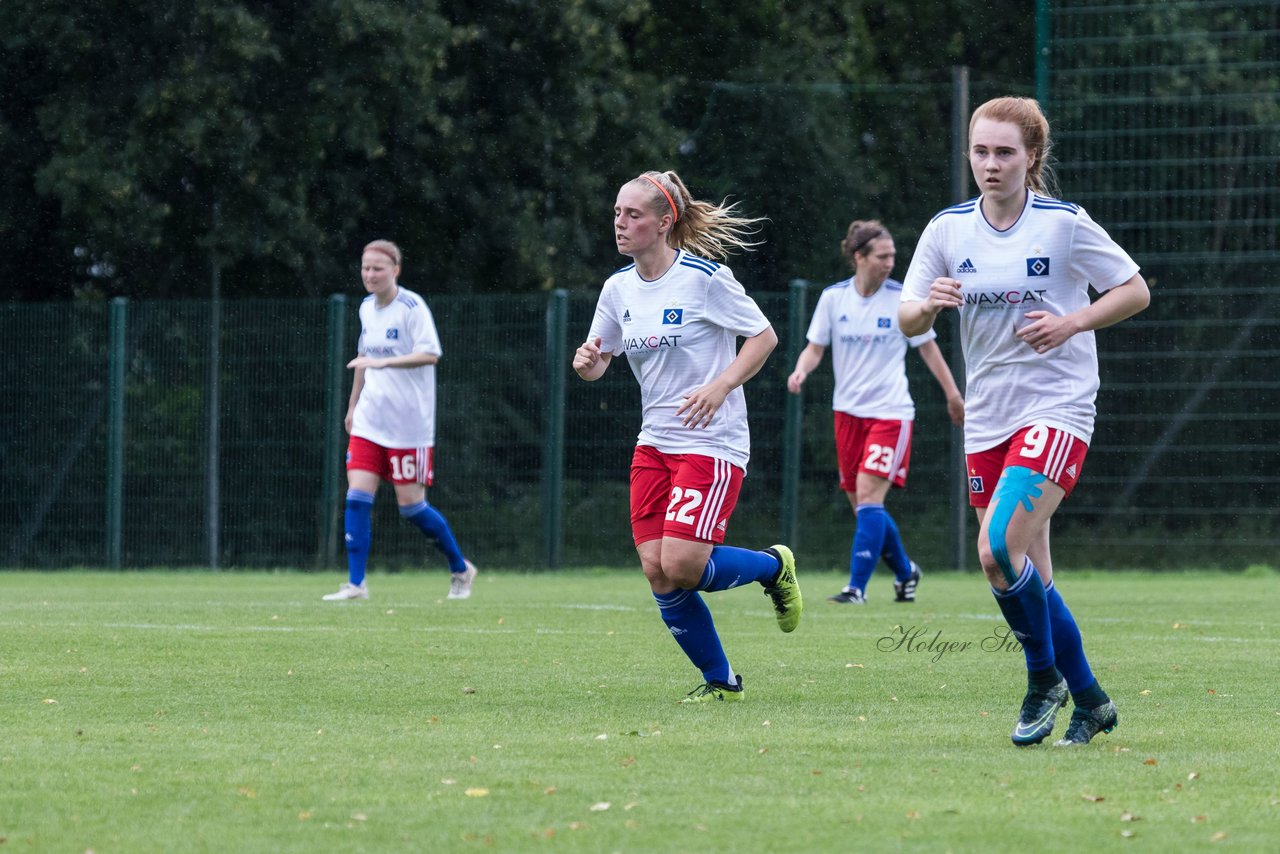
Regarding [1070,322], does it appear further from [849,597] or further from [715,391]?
[849,597]

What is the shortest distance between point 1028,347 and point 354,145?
597 inches

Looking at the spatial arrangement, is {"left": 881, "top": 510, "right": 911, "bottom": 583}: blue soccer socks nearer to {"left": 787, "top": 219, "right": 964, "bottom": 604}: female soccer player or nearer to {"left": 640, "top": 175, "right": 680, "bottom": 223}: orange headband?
{"left": 787, "top": 219, "right": 964, "bottom": 604}: female soccer player

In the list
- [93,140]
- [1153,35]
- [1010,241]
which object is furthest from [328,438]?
[1010,241]

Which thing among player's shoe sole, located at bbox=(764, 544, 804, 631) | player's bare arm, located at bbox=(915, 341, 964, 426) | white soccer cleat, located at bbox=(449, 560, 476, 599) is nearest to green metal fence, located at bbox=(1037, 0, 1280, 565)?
player's bare arm, located at bbox=(915, 341, 964, 426)

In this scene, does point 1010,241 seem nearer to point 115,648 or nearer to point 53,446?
point 115,648

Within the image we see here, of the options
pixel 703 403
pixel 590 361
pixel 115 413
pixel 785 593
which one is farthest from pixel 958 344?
pixel 703 403

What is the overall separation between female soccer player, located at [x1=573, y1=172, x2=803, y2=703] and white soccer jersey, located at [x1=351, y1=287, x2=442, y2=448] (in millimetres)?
5551

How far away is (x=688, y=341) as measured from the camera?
23.4ft

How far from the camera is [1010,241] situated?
5926 millimetres

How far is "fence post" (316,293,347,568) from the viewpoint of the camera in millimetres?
17859

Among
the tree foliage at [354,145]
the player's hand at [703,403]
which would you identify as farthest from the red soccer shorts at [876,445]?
the tree foliage at [354,145]

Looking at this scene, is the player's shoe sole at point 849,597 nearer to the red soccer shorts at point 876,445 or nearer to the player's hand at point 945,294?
the red soccer shorts at point 876,445

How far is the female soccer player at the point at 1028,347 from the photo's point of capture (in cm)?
575

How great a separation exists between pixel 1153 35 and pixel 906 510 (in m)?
4.77
